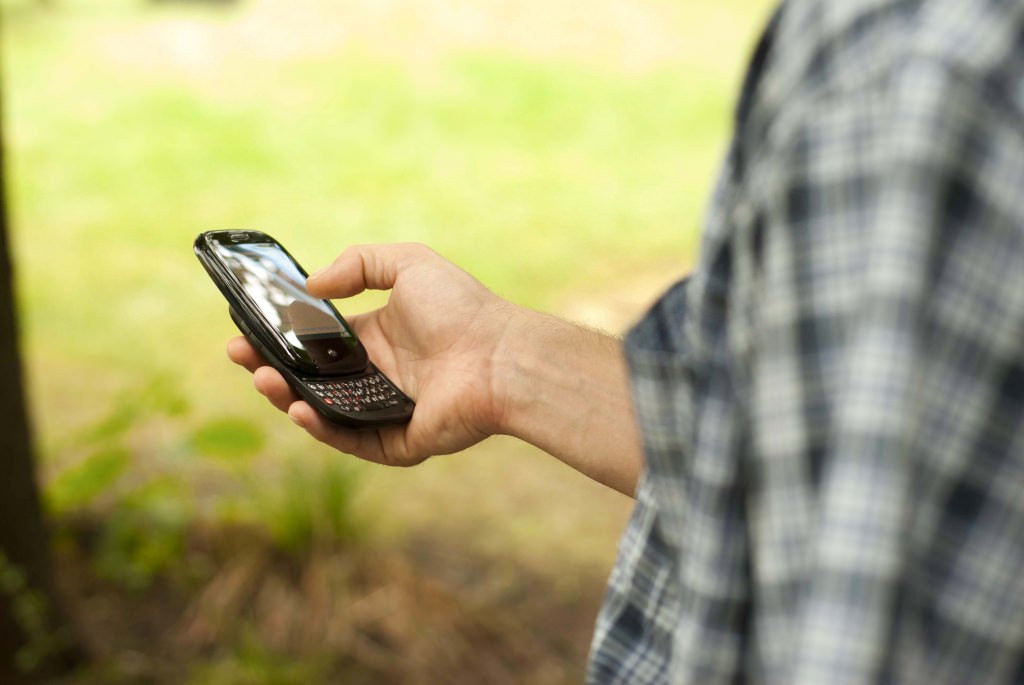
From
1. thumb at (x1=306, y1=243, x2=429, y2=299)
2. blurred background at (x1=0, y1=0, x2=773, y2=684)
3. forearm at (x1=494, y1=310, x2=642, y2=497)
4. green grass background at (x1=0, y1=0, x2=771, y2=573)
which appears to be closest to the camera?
forearm at (x1=494, y1=310, x2=642, y2=497)

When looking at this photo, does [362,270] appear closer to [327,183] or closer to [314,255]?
[314,255]

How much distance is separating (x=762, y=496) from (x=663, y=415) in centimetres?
19

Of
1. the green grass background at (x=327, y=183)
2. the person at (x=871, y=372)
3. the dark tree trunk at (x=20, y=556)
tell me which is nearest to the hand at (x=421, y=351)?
the person at (x=871, y=372)

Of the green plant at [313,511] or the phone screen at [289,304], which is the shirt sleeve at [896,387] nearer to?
the phone screen at [289,304]

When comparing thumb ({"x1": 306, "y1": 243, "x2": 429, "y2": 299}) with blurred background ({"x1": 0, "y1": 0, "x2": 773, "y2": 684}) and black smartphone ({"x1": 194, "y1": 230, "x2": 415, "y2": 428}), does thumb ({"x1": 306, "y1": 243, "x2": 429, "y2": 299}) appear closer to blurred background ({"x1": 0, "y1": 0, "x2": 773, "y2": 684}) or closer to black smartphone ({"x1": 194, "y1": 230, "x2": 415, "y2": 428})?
black smartphone ({"x1": 194, "y1": 230, "x2": 415, "y2": 428})

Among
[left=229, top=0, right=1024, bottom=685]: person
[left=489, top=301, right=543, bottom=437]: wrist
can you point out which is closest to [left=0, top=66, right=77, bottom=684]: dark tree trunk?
[left=489, top=301, right=543, bottom=437]: wrist

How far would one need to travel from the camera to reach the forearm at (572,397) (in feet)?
4.48

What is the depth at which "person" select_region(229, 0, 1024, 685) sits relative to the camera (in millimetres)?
674

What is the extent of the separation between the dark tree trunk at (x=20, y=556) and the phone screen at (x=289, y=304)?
3.51 feet

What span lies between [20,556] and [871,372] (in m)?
2.35

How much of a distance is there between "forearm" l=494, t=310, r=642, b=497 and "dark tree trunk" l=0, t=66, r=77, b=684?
1478mm

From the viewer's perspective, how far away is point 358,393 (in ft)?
5.04

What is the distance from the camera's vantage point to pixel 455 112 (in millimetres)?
6711

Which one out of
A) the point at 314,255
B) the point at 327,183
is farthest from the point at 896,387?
the point at 327,183
